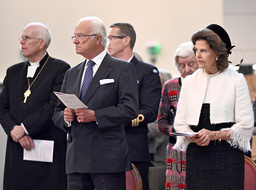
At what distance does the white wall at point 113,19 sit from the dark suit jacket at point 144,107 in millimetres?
2117

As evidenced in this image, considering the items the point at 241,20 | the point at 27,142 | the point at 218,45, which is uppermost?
the point at 241,20

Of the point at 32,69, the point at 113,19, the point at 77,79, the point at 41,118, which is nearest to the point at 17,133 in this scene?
the point at 41,118

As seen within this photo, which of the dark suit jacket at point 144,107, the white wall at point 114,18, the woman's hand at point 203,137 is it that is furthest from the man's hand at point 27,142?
the white wall at point 114,18

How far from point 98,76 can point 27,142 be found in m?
1.18

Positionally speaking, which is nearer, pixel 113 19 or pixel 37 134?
pixel 37 134

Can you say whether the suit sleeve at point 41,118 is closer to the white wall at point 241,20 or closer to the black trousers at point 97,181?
the black trousers at point 97,181

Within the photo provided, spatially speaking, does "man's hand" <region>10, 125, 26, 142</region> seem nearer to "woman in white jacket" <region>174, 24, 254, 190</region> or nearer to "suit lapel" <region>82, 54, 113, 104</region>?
"suit lapel" <region>82, 54, 113, 104</region>

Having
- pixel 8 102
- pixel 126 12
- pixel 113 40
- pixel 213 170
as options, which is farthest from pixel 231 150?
pixel 126 12

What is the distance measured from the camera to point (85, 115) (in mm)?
3594

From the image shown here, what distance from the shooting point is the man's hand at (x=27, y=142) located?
183 inches

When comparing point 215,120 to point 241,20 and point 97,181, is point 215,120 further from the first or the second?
point 241,20

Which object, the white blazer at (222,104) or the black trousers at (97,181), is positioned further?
the black trousers at (97,181)

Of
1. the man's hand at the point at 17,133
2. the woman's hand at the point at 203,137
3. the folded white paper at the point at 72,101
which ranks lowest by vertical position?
the man's hand at the point at 17,133

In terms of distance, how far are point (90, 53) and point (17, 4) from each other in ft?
10.3
